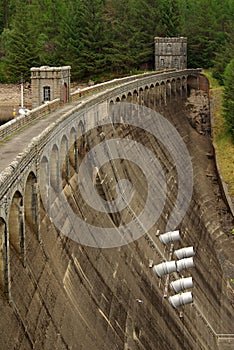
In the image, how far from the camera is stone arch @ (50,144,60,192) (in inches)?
1040

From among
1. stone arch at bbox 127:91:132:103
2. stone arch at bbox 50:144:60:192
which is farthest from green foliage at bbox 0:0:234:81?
stone arch at bbox 50:144:60:192

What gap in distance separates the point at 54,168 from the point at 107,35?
5922 cm

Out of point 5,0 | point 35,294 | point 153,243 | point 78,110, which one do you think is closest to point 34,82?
point 78,110

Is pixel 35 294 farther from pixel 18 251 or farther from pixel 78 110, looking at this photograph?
pixel 78 110

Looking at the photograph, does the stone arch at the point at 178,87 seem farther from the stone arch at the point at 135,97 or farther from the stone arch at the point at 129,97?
the stone arch at the point at 129,97

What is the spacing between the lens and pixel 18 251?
2008cm

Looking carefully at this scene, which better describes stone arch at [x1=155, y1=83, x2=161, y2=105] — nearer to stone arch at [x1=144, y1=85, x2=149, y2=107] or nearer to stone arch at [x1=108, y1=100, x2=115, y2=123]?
stone arch at [x1=144, y1=85, x2=149, y2=107]

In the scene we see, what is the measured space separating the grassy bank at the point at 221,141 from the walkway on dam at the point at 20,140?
25308 mm

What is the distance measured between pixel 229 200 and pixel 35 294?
34.6 m

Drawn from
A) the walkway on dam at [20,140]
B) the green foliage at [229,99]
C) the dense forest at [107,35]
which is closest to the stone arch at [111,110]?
the walkway on dam at [20,140]

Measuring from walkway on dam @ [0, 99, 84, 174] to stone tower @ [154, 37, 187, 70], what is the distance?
50040 mm

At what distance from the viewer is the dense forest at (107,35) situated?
3014 inches

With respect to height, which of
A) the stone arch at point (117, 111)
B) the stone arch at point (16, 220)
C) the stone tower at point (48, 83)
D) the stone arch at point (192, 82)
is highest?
the stone tower at point (48, 83)

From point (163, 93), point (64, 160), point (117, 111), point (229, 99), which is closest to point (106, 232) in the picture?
point (64, 160)
